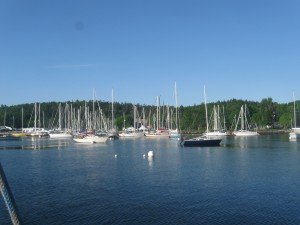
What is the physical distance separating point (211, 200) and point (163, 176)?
613 inches

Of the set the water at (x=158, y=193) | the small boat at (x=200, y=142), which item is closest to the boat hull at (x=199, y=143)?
the small boat at (x=200, y=142)

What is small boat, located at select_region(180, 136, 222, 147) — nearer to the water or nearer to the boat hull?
the boat hull

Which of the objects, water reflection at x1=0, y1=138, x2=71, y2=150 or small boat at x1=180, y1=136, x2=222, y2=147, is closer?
small boat at x1=180, y1=136, x2=222, y2=147

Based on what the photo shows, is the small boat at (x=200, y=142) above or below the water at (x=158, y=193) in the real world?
above

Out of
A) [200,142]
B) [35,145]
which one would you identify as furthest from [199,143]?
[35,145]

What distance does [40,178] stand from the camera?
1917 inches

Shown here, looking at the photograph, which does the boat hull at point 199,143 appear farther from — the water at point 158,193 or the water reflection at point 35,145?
the water at point 158,193

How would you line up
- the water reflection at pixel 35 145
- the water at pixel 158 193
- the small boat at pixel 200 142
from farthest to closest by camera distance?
the water reflection at pixel 35 145 → the small boat at pixel 200 142 → the water at pixel 158 193

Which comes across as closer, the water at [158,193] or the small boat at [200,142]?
the water at [158,193]

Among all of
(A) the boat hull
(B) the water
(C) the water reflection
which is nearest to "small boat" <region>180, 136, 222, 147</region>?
(A) the boat hull

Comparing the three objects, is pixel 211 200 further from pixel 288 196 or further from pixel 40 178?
pixel 40 178

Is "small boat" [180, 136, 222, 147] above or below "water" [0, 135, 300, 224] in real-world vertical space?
above

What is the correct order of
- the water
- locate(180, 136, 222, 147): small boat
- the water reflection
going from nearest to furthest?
the water → locate(180, 136, 222, 147): small boat → the water reflection

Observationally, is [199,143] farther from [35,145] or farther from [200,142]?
[35,145]
